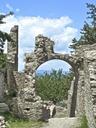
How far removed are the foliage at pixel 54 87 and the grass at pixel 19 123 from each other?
568 inches

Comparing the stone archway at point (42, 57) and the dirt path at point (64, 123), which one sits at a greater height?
the stone archway at point (42, 57)

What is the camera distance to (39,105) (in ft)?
82.4

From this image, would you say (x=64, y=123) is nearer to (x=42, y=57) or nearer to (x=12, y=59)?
(x=42, y=57)

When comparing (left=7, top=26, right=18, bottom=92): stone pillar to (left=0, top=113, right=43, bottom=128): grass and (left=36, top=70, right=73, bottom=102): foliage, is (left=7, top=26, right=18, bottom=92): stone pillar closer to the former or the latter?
(left=36, top=70, right=73, bottom=102): foliage

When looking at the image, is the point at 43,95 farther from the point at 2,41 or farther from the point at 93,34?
the point at 2,41

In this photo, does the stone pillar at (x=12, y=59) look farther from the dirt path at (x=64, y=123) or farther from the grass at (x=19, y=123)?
the dirt path at (x=64, y=123)

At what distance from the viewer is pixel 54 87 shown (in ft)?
132

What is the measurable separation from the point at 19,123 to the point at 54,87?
56.8 ft

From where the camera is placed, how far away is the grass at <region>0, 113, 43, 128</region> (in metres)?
22.0

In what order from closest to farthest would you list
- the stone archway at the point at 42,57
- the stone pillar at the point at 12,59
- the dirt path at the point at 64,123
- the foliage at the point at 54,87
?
1. the dirt path at the point at 64,123
2. the stone archway at the point at 42,57
3. the stone pillar at the point at 12,59
4. the foliage at the point at 54,87

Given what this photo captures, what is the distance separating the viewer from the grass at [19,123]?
867 inches

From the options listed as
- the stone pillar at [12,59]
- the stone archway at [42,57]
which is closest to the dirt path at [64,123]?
the stone archway at [42,57]

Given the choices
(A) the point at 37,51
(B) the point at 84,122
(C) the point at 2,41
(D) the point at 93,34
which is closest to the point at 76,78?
(A) the point at 37,51

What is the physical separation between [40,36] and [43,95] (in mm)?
13451
